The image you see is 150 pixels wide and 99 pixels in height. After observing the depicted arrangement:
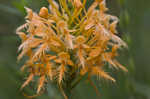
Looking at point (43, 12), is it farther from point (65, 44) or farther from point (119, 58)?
point (119, 58)

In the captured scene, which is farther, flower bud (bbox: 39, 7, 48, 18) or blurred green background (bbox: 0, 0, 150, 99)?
blurred green background (bbox: 0, 0, 150, 99)

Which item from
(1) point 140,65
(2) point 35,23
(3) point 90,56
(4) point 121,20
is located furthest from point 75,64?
(1) point 140,65

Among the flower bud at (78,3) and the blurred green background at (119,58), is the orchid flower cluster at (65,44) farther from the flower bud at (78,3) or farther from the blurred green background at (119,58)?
the blurred green background at (119,58)

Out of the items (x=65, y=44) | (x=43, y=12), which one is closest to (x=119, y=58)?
(x=65, y=44)

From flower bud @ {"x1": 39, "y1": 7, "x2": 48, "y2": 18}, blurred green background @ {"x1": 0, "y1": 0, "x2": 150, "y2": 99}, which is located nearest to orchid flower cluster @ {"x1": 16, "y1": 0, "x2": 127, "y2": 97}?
flower bud @ {"x1": 39, "y1": 7, "x2": 48, "y2": 18}

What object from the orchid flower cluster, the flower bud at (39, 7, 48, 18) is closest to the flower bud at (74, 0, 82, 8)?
the orchid flower cluster

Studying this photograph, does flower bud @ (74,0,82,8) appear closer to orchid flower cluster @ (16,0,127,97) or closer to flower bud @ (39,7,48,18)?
orchid flower cluster @ (16,0,127,97)

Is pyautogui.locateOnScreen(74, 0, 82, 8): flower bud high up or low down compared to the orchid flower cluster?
up

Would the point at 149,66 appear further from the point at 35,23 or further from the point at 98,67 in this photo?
the point at 35,23

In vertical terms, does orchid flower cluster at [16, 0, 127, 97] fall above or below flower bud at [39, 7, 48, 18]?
below
